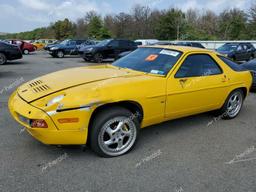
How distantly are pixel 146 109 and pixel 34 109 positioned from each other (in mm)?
1496

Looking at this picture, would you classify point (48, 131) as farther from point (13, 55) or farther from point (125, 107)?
point (13, 55)

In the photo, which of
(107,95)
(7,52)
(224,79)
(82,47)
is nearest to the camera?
(107,95)

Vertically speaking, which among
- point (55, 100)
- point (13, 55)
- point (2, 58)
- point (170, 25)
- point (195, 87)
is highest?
point (170, 25)

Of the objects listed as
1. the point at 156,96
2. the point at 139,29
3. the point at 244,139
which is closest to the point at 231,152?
the point at 244,139

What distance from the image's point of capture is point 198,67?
4574 millimetres

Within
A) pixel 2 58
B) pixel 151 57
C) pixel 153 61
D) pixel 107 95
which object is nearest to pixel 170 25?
pixel 2 58

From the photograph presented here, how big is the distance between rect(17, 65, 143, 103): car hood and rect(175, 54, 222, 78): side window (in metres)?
0.73

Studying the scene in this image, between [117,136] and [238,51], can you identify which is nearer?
[117,136]

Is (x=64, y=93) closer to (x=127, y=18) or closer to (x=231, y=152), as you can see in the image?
(x=231, y=152)

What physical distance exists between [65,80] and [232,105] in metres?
3.38

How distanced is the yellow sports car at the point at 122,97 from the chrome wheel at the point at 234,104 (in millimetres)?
274

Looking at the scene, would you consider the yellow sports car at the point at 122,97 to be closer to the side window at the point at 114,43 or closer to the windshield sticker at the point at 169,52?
the windshield sticker at the point at 169,52

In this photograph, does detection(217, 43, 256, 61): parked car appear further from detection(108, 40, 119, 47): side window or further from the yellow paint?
the yellow paint

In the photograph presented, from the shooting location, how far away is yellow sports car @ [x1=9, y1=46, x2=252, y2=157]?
3.24 m
